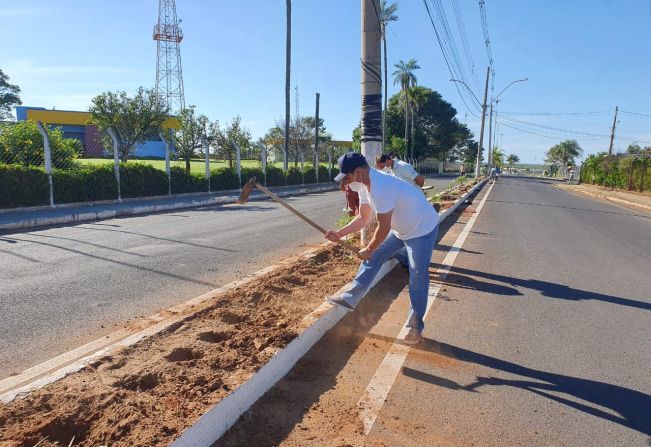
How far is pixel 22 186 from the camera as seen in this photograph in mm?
11992

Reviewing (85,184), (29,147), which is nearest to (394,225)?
(85,184)

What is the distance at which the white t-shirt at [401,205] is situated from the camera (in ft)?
12.0

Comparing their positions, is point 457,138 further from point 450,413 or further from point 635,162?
point 450,413

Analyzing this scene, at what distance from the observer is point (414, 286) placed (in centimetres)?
396

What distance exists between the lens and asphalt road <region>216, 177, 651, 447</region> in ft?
8.95

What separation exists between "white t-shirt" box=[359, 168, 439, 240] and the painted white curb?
1.02 meters

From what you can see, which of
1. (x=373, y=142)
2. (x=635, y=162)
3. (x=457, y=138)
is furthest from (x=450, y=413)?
(x=457, y=138)

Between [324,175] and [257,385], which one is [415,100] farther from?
[257,385]

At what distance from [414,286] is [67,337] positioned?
9.52 ft

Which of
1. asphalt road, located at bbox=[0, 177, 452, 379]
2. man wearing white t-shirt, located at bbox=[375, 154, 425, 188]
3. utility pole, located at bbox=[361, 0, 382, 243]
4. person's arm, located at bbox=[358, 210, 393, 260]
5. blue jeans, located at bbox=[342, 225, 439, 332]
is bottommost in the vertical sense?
asphalt road, located at bbox=[0, 177, 452, 379]

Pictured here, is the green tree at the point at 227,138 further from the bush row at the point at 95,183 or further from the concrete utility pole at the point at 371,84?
the concrete utility pole at the point at 371,84

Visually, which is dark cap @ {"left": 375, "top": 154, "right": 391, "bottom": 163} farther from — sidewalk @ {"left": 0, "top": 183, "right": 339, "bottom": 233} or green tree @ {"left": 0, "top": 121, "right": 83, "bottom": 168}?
green tree @ {"left": 0, "top": 121, "right": 83, "bottom": 168}

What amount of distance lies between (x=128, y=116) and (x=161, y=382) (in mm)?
20009

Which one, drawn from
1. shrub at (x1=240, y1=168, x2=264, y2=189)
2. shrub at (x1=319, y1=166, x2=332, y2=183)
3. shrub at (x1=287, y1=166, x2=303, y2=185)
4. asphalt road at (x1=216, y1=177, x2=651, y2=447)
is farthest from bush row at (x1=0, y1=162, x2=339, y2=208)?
asphalt road at (x1=216, y1=177, x2=651, y2=447)
